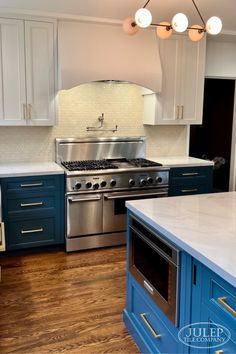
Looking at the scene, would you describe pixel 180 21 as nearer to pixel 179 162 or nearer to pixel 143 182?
pixel 143 182

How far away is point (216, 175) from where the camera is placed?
6.54m

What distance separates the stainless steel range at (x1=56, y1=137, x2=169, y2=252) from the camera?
3.85 metres

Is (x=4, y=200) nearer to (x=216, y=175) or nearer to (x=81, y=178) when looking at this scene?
(x=81, y=178)

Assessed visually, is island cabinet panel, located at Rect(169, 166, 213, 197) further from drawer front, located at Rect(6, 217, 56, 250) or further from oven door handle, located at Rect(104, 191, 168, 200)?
drawer front, located at Rect(6, 217, 56, 250)

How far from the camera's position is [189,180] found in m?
4.44

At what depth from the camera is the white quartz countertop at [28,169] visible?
364cm

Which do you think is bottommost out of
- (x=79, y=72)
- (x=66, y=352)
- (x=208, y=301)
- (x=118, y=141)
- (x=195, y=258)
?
(x=66, y=352)

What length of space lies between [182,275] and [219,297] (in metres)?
0.29

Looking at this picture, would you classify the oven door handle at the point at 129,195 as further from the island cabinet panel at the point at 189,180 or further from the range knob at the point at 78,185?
the range knob at the point at 78,185

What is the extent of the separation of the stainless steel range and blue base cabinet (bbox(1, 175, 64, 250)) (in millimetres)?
128

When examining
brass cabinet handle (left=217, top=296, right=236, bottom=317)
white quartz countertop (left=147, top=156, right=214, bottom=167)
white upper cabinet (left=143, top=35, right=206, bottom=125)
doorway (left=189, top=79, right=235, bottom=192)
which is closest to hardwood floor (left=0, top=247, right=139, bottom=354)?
brass cabinet handle (left=217, top=296, right=236, bottom=317)

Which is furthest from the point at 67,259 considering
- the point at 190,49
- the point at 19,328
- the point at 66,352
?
the point at 190,49

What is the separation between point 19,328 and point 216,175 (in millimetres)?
4831

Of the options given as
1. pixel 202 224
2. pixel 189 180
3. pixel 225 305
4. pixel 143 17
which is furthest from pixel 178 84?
pixel 225 305
